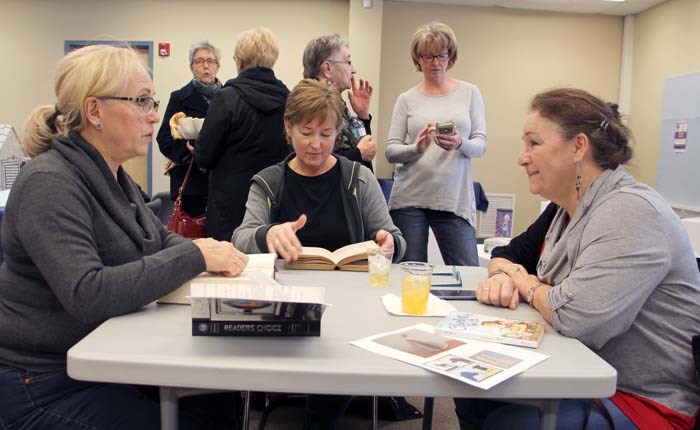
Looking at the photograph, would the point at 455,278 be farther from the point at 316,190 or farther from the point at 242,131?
the point at 242,131

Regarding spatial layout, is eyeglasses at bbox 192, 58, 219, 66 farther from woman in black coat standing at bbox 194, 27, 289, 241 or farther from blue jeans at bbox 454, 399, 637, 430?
blue jeans at bbox 454, 399, 637, 430

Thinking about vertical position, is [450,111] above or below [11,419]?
above

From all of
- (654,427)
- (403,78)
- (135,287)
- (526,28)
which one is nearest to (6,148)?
(135,287)

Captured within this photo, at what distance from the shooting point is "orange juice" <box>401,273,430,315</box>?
1344 millimetres

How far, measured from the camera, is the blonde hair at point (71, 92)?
4.41 ft

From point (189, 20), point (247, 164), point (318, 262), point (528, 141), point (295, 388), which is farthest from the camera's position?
point (189, 20)

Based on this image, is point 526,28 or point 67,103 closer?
point 67,103

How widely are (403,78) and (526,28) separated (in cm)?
144

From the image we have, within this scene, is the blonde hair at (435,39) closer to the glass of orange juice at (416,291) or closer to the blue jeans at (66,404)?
the glass of orange juice at (416,291)

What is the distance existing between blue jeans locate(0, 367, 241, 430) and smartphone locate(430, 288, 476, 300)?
2.39 feet

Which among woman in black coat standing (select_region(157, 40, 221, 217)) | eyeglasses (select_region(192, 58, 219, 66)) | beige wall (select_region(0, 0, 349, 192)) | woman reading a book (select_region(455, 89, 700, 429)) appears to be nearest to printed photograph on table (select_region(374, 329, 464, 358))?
woman reading a book (select_region(455, 89, 700, 429))

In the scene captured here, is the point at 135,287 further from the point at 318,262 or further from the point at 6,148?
the point at 6,148

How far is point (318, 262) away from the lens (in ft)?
5.83

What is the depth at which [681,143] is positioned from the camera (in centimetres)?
539
